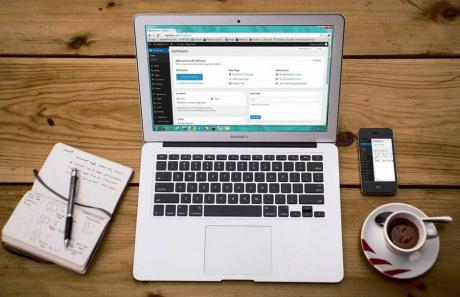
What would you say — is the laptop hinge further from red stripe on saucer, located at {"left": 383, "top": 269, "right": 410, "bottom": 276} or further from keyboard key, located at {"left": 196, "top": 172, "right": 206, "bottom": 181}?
red stripe on saucer, located at {"left": 383, "top": 269, "right": 410, "bottom": 276}

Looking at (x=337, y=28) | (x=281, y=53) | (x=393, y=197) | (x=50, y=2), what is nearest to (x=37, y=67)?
(x=50, y=2)

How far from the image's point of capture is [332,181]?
37.1 inches

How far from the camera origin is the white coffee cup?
2.74ft

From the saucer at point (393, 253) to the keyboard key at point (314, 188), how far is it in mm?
98

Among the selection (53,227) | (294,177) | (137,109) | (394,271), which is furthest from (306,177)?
(53,227)

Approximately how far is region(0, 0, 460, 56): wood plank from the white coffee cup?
37 cm

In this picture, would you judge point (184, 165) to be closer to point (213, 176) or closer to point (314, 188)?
point (213, 176)

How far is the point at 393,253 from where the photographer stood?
2.89 ft

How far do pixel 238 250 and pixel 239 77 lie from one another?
0.32 metres

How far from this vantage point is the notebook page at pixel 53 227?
0.89m

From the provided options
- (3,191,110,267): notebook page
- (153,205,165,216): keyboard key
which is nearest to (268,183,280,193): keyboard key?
(153,205,165,216): keyboard key

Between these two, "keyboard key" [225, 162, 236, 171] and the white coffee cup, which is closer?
the white coffee cup

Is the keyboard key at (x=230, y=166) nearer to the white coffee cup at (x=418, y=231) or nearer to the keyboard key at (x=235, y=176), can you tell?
the keyboard key at (x=235, y=176)

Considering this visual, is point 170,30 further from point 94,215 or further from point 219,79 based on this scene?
point 94,215
